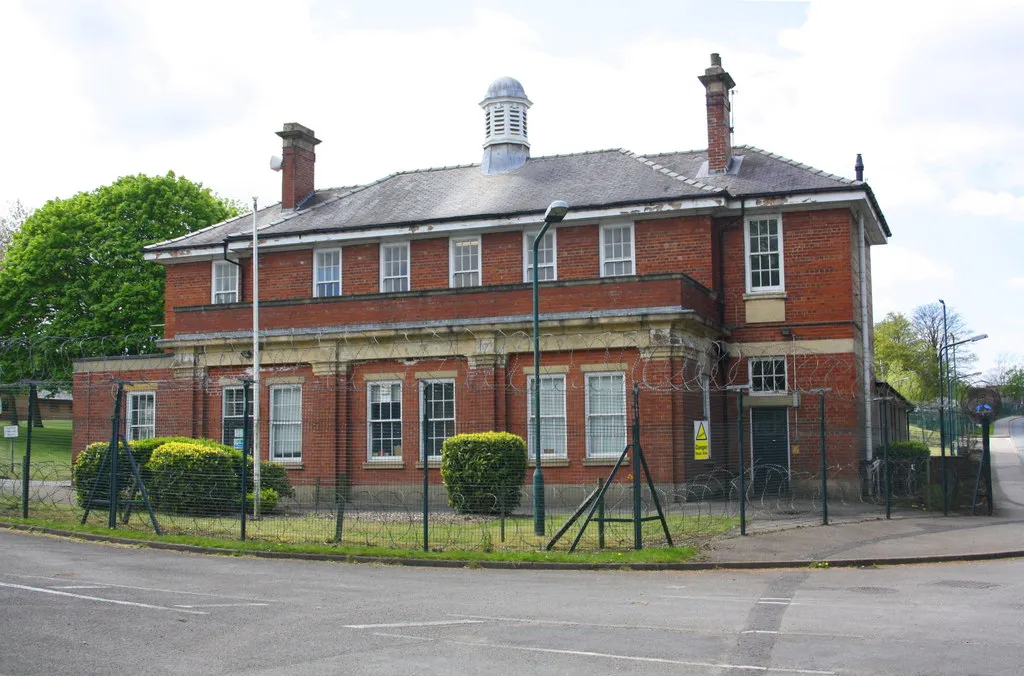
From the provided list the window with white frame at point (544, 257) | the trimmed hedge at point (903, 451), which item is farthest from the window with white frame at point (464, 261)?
the trimmed hedge at point (903, 451)

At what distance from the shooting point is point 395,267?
100 ft

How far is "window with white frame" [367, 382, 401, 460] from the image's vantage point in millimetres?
27328

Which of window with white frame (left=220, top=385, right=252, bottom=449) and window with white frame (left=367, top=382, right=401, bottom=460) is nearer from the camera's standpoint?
window with white frame (left=367, top=382, right=401, bottom=460)

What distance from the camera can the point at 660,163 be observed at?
3128 cm

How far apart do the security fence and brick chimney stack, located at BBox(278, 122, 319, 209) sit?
7.17 metres

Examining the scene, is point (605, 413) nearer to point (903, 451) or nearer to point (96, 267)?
point (903, 451)

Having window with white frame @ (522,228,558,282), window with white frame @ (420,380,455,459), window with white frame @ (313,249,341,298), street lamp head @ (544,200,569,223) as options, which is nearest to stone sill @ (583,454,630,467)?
window with white frame @ (420,380,455,459)

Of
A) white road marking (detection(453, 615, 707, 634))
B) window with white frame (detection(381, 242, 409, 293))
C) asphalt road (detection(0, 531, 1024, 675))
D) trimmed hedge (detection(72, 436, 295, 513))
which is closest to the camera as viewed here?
asphalt road (detection(0, 531, 1024, 675))

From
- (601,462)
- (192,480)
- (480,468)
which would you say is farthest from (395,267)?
(192,480)

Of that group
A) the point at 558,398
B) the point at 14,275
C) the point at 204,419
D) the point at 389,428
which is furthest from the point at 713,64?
the point at 14,275

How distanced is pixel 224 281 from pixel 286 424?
7067 mm

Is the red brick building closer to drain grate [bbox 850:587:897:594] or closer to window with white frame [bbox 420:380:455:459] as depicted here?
window with white frame [bbox 420:380:455:459]

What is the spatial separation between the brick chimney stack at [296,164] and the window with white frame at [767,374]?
52.2ft

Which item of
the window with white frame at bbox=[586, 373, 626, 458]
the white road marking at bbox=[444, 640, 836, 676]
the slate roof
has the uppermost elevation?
the slate roof
